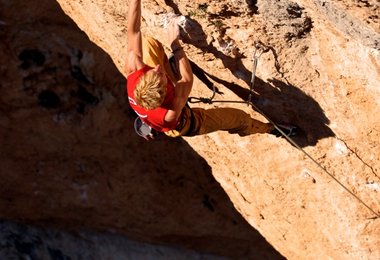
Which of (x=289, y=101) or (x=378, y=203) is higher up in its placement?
(x=289, y=101)

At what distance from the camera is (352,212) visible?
419cm

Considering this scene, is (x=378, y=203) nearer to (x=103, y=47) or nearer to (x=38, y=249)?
(x=103, y=47)

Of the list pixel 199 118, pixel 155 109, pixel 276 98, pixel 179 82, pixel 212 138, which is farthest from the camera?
pixel 212 138

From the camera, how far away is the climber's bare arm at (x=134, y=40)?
120 inches

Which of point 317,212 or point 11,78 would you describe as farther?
point 11,78

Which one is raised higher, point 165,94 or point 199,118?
point 165,94

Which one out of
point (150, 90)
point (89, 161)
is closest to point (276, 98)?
point (150, 90)

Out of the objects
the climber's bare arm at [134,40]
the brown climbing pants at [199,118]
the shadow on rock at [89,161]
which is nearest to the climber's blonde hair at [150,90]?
the climber's bare arm at [134,40]

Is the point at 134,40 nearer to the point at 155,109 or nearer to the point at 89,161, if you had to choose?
the point at 155,109

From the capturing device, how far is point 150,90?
2.77 m

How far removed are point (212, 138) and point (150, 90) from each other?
6.53 feet

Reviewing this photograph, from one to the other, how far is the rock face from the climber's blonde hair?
0.83 m

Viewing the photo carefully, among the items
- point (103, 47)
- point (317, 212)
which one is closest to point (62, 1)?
point (103, 47)

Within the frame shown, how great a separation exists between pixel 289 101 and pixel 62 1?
2.03 m
